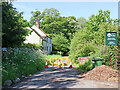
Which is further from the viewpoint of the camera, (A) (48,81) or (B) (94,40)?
(B) (94,40)

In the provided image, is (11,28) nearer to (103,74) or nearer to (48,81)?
(48,81)

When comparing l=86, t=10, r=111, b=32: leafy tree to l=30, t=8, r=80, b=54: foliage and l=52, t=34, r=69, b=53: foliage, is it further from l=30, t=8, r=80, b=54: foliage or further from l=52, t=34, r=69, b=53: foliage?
l=30, t=8, r=80, b=54: foliage

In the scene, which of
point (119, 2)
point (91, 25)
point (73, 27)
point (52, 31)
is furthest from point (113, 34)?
point (73, 27)

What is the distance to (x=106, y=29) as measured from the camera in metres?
18.8

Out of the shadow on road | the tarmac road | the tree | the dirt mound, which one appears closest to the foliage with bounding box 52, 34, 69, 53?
the tree

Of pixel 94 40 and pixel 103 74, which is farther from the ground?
pixel 94 40

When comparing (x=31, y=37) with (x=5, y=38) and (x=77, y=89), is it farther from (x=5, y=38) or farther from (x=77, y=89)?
(x=77, y=89)

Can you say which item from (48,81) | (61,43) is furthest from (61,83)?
(61,43)

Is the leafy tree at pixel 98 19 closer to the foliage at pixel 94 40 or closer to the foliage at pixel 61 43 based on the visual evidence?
the foliage at pixel 94 40

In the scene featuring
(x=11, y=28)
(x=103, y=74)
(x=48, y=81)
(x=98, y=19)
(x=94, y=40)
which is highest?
(x=98, y=19)

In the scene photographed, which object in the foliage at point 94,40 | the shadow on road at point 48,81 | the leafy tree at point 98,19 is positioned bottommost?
the shadow on road at point 48,81

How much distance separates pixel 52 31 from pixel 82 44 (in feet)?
111

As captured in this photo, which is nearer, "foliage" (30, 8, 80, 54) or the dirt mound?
the dirt mound

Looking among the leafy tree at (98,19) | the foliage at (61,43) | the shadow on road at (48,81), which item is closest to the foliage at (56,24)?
the foliage at (61,43)
